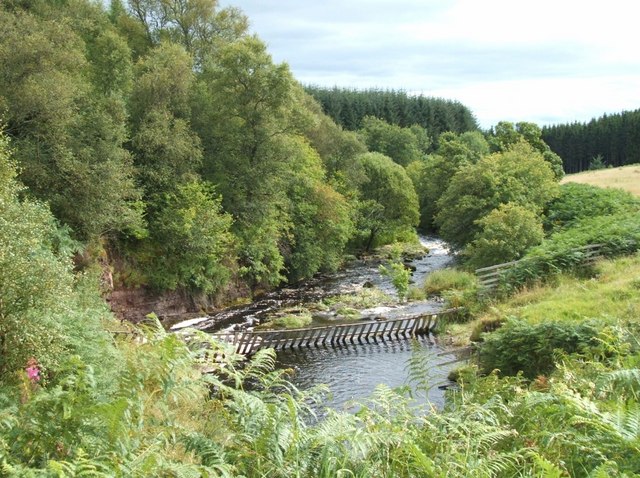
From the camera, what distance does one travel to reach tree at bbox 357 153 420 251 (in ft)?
174

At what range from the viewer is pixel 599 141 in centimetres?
10131

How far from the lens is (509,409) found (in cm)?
654

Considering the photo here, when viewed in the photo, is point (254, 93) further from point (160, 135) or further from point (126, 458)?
point (126, 458)

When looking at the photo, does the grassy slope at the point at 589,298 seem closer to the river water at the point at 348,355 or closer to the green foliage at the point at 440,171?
the river water at the point at 348,355

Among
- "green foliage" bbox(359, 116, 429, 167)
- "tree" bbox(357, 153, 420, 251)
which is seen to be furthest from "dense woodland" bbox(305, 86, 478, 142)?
"tree" bbox(357, 153, 420, 251)

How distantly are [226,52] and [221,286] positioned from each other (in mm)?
13449

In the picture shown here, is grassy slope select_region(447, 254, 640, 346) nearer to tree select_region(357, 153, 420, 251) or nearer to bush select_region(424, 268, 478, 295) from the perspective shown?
bush select_region(424, 268, 478, 295)

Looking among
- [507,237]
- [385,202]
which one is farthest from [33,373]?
[385,202]

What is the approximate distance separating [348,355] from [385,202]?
33971mm

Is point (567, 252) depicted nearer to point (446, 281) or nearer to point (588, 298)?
point (588, 298)

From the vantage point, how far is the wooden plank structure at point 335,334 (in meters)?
22.0

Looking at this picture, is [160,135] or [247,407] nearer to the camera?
[247,407]

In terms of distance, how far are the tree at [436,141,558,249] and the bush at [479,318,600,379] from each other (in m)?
20.8

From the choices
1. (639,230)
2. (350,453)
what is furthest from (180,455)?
(639,230)
